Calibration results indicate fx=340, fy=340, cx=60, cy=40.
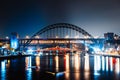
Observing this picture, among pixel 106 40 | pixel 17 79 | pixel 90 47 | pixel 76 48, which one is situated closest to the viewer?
pixel 17 79

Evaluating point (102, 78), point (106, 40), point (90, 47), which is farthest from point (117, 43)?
point (102, 78)

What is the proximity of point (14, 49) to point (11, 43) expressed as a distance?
334 cm

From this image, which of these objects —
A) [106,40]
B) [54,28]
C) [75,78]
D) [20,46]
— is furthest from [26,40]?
[75,78]

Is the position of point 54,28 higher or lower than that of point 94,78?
higher

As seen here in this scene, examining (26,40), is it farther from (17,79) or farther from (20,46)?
(17,79)

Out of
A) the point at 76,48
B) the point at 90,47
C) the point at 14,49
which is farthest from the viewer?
the point at 76,48

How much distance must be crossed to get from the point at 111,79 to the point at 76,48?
5779 inches

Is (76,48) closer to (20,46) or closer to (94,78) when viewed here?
(20,46)

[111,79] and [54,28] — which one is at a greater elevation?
[54,28]

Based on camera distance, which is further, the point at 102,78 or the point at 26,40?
the point at 26,40

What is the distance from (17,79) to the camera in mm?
38719

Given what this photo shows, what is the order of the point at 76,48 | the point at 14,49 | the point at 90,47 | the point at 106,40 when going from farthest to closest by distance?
1. the point at 76,48
2. the point at 90,47
3. the point at 106,40
4. the point at 14,49

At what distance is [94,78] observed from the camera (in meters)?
40.2

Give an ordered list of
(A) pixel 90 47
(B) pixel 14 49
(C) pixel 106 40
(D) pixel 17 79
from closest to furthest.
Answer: (D) pixel 17 79
(B) pixel 14 49
(C) pixel 106 40
(A) pixel 90 47
